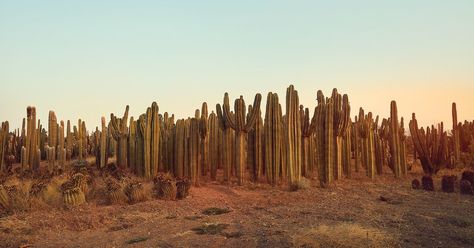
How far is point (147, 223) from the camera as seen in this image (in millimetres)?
10922

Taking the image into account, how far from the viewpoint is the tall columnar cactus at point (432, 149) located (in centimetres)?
1958

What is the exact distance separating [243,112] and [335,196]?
4.53 metres

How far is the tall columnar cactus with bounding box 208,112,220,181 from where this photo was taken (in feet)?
59.5

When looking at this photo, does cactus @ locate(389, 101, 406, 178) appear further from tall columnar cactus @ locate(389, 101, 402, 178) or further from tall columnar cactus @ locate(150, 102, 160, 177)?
tall columnar cactus @ locate(150, 102, 160, 177)

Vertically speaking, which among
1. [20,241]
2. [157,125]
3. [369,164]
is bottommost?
[20,241]

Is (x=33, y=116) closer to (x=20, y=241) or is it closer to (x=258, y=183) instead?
(x=258, y=183)

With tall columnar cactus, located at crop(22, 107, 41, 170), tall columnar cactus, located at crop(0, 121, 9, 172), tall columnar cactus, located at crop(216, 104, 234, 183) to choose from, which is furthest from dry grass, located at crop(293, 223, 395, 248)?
tall columnar cactus, located at crop(0, 121, 9, 172)

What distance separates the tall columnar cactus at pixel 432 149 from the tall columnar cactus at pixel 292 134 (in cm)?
697

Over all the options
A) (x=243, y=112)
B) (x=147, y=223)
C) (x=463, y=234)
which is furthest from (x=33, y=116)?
(x=463, y=234)

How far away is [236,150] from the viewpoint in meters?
16.4

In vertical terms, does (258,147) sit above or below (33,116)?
below

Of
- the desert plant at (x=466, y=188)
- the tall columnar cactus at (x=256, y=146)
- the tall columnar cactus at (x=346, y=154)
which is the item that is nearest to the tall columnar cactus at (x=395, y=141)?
the tall columnar cactus at (x=346, y=154)

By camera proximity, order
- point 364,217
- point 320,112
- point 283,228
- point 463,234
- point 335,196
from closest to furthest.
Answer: point 463,234 < point 283,228 < point 364,217 < point 335,196 < point 320,112

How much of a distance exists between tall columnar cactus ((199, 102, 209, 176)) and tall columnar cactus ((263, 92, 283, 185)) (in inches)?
109
